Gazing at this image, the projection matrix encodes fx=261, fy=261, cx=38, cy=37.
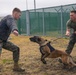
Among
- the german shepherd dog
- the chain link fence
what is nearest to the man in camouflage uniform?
the german shepherd dog

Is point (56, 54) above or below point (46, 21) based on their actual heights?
above

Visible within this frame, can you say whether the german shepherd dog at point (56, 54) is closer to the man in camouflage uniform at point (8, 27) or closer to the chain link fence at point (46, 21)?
the man in camouflage uniform at point (8, 27)

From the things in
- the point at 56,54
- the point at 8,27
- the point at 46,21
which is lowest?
the point at 46,21

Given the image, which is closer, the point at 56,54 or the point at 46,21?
the point at 56,54

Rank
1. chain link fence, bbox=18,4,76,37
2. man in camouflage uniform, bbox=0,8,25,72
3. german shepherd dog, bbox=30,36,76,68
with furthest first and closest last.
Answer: chain link fence, bbox=18,4,76,37, german shepherd dog, bbox=30,36,76,68, man in camouflage uniform, bbox=0,8,25,72

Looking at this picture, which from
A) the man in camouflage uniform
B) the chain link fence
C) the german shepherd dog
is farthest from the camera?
the chain link fence

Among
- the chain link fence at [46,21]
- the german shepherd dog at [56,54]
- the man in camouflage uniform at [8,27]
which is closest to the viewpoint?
the man in camouflage uniform at [8,27]

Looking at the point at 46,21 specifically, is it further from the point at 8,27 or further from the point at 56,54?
the point at 8,27

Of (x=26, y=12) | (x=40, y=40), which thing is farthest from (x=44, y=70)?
(x=26, y=12)

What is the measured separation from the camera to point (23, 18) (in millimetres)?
25531

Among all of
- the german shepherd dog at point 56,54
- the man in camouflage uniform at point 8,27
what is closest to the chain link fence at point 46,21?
the german shepherd dog at point 56,54

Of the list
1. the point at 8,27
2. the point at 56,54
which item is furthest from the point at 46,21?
the point at 8,27

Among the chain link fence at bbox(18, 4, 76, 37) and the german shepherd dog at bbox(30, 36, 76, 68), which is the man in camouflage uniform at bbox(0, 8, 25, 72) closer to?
the german shepherd dog at bbox(30, 36, 76, 68)

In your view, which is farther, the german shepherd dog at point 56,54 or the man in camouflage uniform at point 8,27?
the german shepherd dog at point 56,54
